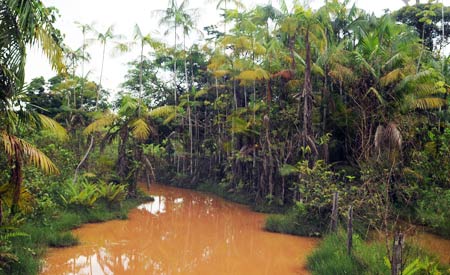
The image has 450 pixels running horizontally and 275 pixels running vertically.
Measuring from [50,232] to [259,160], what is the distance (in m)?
8.34

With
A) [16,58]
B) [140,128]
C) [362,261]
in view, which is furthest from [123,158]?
[362,261]

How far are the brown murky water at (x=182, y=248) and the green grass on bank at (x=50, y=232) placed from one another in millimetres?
255

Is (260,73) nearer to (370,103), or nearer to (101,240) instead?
(370,103)

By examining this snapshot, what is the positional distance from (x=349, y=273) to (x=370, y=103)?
295 inches

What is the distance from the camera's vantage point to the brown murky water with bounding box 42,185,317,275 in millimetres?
7848

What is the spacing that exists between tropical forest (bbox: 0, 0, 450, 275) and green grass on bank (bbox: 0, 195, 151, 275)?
1.6 inches

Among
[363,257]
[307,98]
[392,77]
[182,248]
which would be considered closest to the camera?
[363,257]

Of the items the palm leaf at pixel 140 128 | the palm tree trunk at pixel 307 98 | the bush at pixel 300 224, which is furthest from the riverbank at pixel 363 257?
the palm leaf at pixel 140 128

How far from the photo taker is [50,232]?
29.3 feet

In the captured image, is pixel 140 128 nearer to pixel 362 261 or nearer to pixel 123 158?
pixel 123 158

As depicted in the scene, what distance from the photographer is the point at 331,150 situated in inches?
545

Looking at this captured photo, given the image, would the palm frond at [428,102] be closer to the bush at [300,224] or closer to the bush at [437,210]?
the bush at [437,210]

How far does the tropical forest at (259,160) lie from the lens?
6.34 meters

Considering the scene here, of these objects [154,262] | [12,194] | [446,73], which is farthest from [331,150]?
[12,194]
